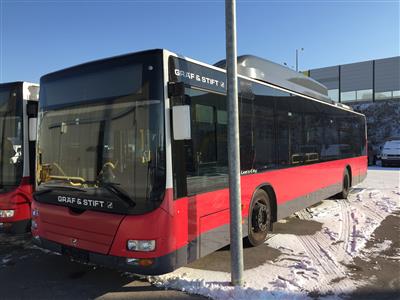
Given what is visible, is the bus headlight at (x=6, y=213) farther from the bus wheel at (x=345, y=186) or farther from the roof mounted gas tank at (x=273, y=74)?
the bus wheel at (x=345, y=186)

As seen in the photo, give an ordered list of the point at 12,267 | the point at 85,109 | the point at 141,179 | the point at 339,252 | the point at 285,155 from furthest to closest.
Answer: the point at 285,155 → the point at 339,252 → the point at 12,267 → the point at 85,109 → the point at 141,179

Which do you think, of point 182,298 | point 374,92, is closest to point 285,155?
point 182,298

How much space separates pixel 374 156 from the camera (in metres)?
30.4

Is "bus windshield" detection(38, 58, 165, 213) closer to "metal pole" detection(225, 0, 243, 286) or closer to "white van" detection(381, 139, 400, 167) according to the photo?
"metal pole" detection(225, 0, 243, 286)

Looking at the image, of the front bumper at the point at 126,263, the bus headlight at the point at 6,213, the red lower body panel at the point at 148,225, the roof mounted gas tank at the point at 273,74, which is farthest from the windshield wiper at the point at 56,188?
the roof mounted gas tank at the point at 273,74

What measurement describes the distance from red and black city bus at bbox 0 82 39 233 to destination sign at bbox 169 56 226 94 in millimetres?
3285

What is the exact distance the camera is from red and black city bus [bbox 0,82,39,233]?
6547 millimetres

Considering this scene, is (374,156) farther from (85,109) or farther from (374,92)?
(85,109)

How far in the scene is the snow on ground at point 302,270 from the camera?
447 centimetres

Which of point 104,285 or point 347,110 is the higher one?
point 347,110

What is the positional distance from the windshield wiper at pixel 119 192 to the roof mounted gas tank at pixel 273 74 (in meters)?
3.02

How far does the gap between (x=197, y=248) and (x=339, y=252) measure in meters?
2.73

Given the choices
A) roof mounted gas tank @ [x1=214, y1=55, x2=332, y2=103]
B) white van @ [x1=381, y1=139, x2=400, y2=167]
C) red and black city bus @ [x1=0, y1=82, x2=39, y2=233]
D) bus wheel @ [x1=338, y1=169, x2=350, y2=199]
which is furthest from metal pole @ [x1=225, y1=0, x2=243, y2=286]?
white van @ [x1=381, y1=139, x2=400, y2=167]

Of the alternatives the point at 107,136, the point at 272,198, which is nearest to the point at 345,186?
the point at 272,198
